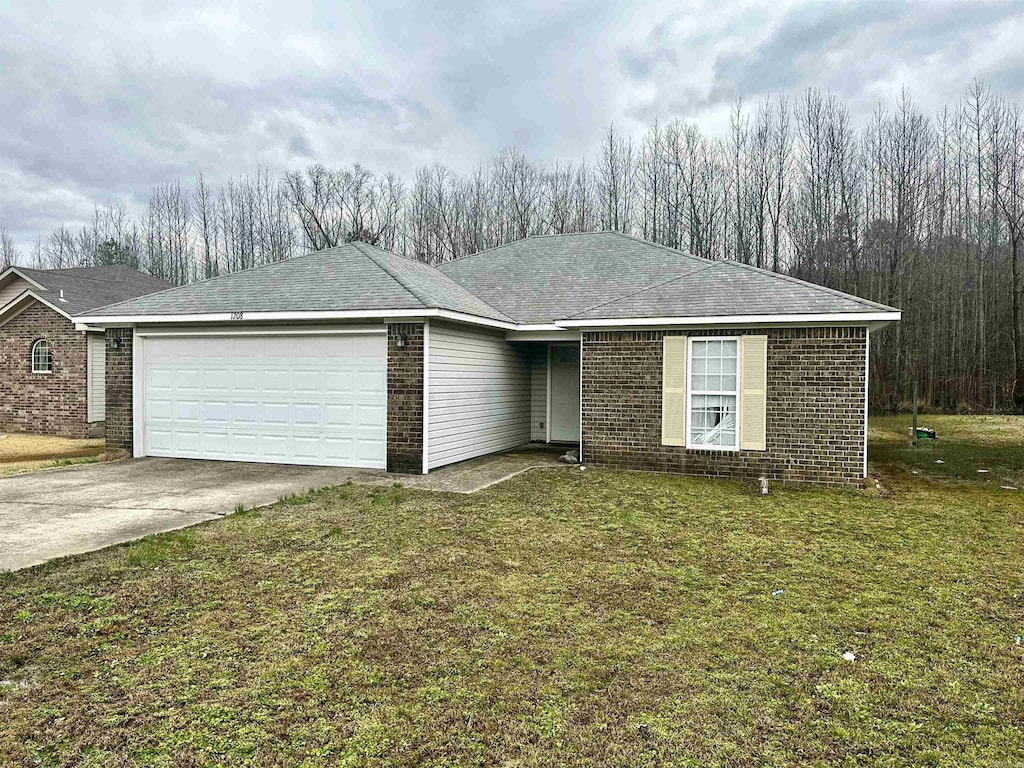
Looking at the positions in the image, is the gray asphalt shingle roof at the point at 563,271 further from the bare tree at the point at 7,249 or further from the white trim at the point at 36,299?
the bare tree at the point at 7,249

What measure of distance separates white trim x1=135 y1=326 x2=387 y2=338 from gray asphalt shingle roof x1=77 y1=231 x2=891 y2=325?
1.36ft

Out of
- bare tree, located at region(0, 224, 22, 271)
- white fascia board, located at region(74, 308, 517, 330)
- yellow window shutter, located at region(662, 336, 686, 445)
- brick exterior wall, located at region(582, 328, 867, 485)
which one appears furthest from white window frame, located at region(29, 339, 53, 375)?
bare tree, located at region(0, 224, 22, 271)

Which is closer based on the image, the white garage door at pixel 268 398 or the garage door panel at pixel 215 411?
the white garage door at pixel 268 398

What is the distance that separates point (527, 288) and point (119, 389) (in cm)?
842

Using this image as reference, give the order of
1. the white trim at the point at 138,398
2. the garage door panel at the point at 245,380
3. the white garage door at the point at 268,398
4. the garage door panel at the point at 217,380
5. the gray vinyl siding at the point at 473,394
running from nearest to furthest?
the gray vinyl siding at the point at 473,394
the white garage door at the point at 268,398
the garage door panel at the point at 245,380
the garage door panel at the point at 217,380
the white trim at the point at 138,398

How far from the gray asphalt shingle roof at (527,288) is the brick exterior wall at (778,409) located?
488 millimetres

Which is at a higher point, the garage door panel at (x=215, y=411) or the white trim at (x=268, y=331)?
the white trim at (x=268, y=331)

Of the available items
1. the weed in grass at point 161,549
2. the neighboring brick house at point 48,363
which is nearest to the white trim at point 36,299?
the neighboring brick house at point 48,363

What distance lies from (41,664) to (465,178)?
32073mm

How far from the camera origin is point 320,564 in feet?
18.7

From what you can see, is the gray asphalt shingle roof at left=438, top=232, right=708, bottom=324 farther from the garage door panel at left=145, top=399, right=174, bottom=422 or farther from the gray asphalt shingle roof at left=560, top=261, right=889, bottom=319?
the garage door panel at left=145, top=399, right=174, bottom=422

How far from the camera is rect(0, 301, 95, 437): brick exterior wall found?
17.1 m

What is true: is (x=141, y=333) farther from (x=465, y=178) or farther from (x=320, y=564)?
(x=465, y=178)

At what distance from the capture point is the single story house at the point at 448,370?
33.1 feet
